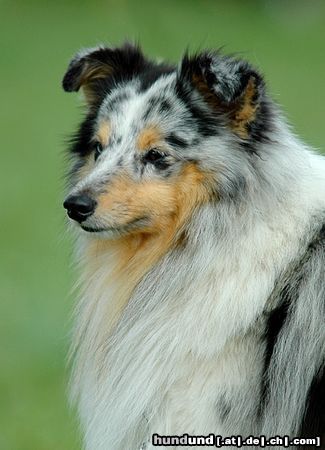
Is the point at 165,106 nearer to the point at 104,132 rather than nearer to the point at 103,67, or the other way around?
the point at 104,132

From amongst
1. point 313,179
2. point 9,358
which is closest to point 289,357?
point 313,179

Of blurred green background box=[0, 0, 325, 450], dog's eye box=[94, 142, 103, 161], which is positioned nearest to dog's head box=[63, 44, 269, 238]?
dog's eye box=[94, 142, 103, 161]

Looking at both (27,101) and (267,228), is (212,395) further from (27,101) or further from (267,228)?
(27,101)

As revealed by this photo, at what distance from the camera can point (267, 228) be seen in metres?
5.44

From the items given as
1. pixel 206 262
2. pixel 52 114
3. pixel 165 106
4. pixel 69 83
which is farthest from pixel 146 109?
pixel 52 114

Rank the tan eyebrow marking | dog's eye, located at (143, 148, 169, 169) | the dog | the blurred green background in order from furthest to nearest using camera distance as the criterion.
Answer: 1. the blurred green background
2. the tan eyebrow marking
3. dog's eye, located at (143, 148, 169, 169)
4. the dog

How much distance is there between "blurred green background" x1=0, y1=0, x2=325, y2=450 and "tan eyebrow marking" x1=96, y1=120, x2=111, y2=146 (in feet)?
1.94

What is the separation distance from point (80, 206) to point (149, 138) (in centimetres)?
47

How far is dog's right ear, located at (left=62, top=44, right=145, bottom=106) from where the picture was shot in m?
5.96

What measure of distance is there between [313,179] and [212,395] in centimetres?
106

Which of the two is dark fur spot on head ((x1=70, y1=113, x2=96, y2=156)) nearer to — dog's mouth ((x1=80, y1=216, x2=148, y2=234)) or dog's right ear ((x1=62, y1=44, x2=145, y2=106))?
dog's right ear ((x1=62, y1=44, x2=145, y2=106))

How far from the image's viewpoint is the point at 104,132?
5.66 metres

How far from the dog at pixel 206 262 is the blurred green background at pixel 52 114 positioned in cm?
56

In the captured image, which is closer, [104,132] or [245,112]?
[245,112]
